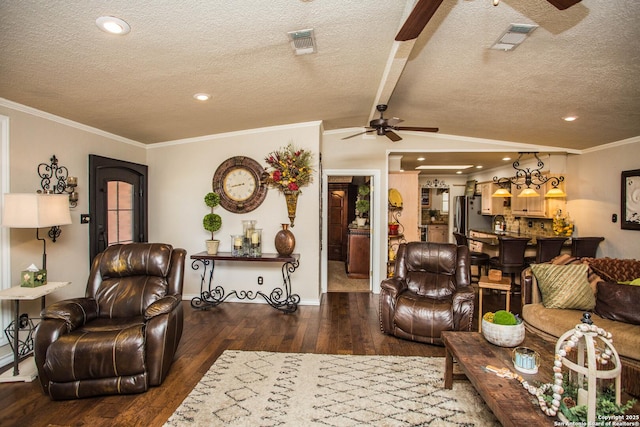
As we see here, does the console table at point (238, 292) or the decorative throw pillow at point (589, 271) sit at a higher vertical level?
the decorative throw pillow at point (589, 271)

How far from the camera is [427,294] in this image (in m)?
3.77

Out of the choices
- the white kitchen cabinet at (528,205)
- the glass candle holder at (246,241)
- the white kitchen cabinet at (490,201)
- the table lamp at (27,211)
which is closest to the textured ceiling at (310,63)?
the table lamp at (27,211)

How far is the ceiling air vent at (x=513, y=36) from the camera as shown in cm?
221

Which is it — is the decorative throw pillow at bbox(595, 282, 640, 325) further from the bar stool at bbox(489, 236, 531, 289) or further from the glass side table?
the glass side table

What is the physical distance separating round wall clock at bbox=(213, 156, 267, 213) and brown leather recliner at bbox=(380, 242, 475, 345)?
2.24 meters

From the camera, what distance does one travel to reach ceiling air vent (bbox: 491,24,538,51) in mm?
2209

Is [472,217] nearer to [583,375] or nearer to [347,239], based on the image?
[347,239]

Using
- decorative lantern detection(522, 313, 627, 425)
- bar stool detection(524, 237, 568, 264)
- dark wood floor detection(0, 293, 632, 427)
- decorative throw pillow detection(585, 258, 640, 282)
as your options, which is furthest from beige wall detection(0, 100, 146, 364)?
bar stool detection(524, 237, 568, 264)

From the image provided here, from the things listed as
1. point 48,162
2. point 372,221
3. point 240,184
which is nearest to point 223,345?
point 240,184

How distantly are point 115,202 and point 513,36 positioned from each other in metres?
4.76

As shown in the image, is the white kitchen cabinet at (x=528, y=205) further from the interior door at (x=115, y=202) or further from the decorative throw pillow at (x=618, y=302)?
the interior door at (x=115, y=202)

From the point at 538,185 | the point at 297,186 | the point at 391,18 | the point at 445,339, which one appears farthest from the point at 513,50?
the point at 538,185

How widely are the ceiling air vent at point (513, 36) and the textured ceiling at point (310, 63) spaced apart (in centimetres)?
5

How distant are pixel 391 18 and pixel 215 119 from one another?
2.67m
